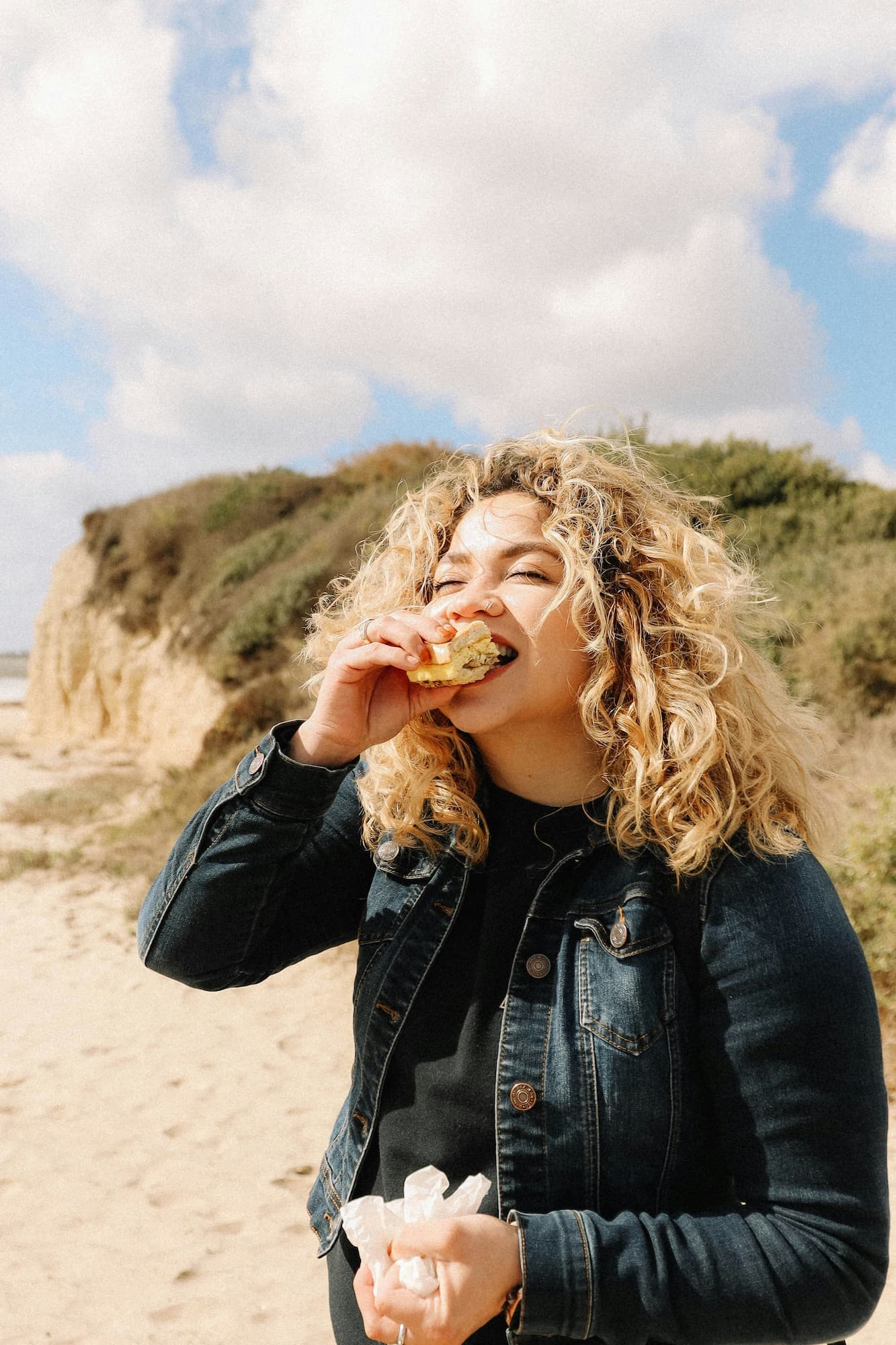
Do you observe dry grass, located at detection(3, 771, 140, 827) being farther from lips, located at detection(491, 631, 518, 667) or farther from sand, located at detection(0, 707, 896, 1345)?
lips, located at detection(491, 631, 518, 667)

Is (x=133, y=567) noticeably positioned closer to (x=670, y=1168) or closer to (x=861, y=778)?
(x=861, y=778)

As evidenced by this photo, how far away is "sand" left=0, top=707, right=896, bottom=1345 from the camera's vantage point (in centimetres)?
386

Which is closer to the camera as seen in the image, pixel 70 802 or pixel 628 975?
pixel 628 975

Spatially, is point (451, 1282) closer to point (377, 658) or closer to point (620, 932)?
point (620, 932)

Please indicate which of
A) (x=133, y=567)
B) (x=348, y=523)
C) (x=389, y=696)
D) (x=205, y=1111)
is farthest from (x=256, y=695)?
(x=389, y=696)

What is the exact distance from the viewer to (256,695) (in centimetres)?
1202

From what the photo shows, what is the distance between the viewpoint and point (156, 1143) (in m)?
5.09

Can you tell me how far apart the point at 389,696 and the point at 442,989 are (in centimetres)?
55

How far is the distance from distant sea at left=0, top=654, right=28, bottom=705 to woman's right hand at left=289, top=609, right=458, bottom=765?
113ft

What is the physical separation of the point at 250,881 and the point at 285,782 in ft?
0.69

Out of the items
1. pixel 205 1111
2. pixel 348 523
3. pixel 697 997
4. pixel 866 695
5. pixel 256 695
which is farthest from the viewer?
pixel 348 523

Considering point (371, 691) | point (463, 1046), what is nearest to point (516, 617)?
point (371, 691)

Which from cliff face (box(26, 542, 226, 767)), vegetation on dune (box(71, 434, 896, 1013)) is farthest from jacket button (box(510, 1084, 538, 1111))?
cliff face (box(26, 542, 226, 767))

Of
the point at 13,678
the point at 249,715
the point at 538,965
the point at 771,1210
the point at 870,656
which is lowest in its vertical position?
the point at 771,1210
